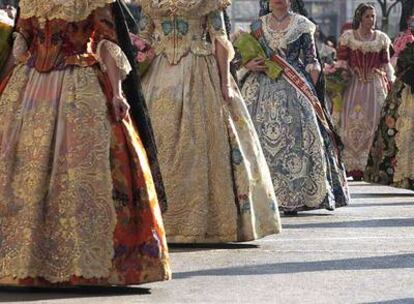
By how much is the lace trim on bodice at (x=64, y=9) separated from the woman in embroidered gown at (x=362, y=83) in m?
9.40

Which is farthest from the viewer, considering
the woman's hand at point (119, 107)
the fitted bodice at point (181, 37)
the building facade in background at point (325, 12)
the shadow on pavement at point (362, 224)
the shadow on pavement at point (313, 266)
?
the building facade in background at point (325, 12)

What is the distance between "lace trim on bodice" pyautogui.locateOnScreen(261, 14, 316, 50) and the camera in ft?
A: 43.0

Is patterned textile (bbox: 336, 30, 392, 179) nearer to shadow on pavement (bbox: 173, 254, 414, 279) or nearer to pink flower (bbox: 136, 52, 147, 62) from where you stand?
pink flower (bbox: 136, 52, 147, 62)

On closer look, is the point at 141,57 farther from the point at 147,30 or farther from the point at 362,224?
the point at 362,224

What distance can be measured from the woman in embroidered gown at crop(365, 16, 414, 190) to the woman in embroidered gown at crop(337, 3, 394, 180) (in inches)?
91.9

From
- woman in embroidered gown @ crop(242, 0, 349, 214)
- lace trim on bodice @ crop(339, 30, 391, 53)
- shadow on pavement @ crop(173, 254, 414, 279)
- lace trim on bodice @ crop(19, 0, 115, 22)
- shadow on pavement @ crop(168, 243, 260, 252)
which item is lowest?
shadow on pavement @ crop(168, 243, 260, 252)

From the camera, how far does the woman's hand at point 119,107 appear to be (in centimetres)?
845

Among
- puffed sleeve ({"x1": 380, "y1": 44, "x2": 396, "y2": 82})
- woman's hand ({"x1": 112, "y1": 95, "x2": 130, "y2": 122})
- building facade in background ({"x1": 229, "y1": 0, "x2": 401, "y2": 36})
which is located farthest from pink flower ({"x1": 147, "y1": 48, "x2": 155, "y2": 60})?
building facade in background ({"x1": 229, "y1": 0, "x2": 401, "y2": 36})

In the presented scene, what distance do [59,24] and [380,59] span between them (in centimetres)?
1002

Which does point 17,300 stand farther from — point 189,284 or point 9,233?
point 189,284

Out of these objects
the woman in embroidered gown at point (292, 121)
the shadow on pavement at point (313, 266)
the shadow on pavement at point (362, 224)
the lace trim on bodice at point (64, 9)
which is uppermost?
the lace trim on bodice at point (64, 9)

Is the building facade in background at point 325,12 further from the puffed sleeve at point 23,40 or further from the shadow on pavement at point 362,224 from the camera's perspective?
the puffed sleeve at point 23,40

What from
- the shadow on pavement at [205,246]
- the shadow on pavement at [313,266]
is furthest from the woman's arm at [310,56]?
the shadow on pavement at [313,266]

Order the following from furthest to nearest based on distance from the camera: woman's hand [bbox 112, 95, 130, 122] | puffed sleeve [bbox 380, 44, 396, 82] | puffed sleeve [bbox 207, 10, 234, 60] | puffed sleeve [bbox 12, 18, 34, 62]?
puffed sleeve [bbox 380, 44, 396, 82] < puffed sleeve [bbox 207, 10, 234, 60] < puffed sleeve [bbox 12, 18, 34, 62] < woman's hand [bbox 112, 95, 130, 122]
